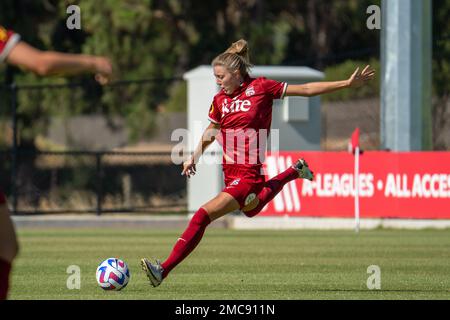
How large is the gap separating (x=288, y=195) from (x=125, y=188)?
32.2 feet

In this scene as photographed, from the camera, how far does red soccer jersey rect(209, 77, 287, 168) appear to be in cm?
1230

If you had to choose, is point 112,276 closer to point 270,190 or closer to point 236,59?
point 270,190

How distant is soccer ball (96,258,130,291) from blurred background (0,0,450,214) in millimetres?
17720

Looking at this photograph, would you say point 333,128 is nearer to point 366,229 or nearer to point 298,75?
point 298,75

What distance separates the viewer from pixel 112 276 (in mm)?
11539

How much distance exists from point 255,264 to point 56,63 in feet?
26.7

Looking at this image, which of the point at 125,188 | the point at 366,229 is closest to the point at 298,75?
the point at 366,229

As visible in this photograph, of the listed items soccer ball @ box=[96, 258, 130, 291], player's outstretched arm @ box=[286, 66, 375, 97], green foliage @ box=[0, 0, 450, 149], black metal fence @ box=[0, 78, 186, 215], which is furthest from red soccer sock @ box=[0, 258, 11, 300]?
green foliage @ box=[0, 0, 450, 149]

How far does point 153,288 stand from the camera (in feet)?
39.8

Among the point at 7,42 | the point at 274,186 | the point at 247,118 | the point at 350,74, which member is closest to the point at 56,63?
the point at 7,42

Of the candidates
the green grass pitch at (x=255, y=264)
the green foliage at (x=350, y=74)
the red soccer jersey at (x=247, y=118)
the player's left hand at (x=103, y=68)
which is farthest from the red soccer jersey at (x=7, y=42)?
the green foliage at (x=350, y=74)

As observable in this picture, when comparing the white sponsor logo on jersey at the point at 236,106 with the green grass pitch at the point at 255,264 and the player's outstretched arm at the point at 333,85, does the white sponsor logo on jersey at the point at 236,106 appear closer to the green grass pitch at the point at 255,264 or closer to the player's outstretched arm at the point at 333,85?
the player's outstretched arm at the point at 333,85

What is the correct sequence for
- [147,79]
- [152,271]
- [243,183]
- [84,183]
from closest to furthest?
[152,271] → [243,183] → [147,79] → [84,183]

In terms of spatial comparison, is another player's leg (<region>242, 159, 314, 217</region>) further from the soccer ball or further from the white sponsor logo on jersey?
the soccer ball
